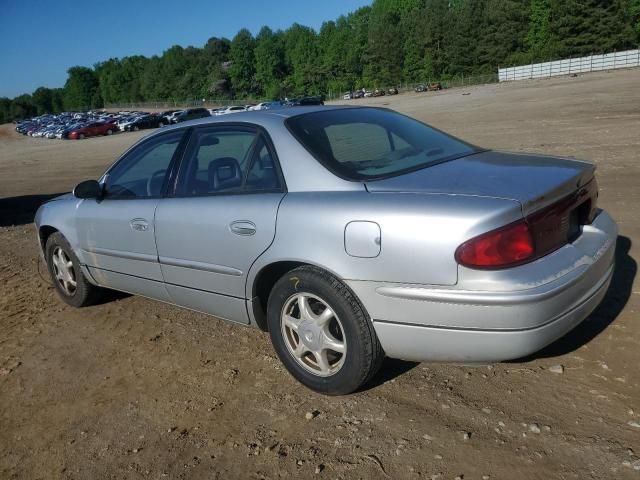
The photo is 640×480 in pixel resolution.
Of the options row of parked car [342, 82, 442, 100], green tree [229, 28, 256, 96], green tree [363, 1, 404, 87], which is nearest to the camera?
row of parked car [342, 82, 442, 100]

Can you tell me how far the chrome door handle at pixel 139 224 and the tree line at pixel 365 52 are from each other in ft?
260

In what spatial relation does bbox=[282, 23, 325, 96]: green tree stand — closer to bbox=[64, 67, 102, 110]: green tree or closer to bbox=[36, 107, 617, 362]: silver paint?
bbox=[64, 67, 102, 110]: green tree

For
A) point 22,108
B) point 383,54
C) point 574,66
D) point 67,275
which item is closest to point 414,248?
point 67,275

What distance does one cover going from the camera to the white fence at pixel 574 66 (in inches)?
2379

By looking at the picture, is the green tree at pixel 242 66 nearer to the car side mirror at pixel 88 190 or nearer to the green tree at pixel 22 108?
the green tree at pixel 22 108

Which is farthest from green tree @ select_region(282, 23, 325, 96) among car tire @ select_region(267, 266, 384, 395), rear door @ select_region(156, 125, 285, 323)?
car tire @ select_region(267, 266, 384, 395)

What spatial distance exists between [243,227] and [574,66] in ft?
236

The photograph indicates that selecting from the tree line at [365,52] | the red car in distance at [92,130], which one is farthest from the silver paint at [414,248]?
the tree line at [365,52]

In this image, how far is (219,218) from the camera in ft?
11.2

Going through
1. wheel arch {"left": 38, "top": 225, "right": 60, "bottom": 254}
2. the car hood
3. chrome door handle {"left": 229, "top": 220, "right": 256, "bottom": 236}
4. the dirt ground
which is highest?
the car hood

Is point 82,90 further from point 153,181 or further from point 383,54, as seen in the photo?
point 153,181

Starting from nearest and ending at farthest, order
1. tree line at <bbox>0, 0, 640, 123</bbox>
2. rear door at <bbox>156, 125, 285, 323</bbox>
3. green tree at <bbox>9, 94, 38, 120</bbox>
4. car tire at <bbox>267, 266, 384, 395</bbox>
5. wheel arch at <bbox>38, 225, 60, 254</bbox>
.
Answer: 1. car tire at <bbox>267, 266, 384, 395</bbox>
2. rear door at <bbox>156, 125, 285, 323</bbox>
3. wheel arch at <bbox>38, 225, 60, 254</bbox>
4. tree line at <bbox>0, 0, 640, 123</bbox>
5. green tree at <bbox>9, 94, 38, 120</bbox>

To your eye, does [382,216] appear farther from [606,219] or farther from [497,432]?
[606,219]

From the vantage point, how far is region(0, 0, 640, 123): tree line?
73000 millimetres
